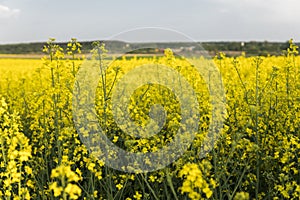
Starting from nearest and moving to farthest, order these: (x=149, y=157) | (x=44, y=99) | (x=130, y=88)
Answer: (x=149, y=157) < (x=44, y=99) < (x=130, y=88)

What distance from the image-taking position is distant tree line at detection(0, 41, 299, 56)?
17.9 ft

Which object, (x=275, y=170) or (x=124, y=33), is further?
(x=124, y=33)

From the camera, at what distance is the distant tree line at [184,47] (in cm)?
545

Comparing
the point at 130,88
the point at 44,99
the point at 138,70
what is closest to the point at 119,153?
the point at 44,99

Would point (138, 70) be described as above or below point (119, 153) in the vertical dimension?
above

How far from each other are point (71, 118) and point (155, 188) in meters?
1.12

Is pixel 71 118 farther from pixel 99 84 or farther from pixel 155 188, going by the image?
pixel 155 188

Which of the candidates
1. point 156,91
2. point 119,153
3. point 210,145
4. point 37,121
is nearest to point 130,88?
point 156,91

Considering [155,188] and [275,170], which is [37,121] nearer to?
[155,188]

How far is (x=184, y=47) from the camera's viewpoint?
7.07 metres

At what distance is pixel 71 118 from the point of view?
434 cm

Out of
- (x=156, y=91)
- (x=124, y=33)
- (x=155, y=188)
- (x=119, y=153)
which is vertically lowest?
(x=155, y=188)

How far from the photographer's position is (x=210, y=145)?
3582mm

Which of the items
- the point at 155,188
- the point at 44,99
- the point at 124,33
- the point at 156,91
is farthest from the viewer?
the point at 156,91
